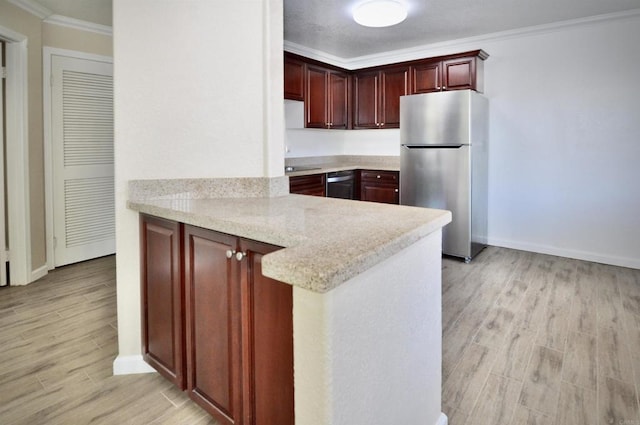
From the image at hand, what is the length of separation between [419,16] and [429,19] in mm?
146

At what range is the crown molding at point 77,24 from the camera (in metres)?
3.62

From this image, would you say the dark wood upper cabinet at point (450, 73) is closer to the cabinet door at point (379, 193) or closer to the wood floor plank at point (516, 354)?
the cabinet door at point (379, 193)

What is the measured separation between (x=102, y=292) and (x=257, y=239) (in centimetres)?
251

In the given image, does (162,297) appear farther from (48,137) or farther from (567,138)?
(567,138)

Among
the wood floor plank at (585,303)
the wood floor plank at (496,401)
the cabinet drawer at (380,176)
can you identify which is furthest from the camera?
the cabinet drawer at (380,176)

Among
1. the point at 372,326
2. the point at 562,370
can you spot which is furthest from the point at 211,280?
the point at 562,370

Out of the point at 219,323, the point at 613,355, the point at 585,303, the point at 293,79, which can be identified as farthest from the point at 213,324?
the point at 293,79

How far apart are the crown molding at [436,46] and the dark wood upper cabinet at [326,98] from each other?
0.40m

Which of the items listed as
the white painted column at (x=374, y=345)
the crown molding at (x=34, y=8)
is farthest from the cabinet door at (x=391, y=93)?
the white painted column at (x=374, y=345)

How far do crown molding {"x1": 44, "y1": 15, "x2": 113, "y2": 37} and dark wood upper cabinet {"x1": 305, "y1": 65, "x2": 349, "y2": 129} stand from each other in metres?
2.10

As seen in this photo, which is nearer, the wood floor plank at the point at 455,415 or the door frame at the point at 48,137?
the wood floor plank at the point at 455,415

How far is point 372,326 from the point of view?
107 cm

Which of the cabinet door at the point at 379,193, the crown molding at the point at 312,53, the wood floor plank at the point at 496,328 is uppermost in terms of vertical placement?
the crown molding at the point at 312,53

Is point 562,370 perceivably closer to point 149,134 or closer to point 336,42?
point 149,134
